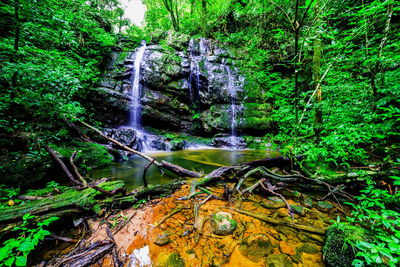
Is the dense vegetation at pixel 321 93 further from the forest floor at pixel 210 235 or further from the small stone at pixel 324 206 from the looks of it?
the forest floor at pixel 210 235

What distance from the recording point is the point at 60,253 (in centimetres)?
152

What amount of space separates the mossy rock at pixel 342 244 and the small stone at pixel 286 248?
0.89 feet

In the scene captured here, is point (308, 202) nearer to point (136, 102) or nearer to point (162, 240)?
point (162, 240)

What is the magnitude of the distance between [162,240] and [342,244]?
1768 millimetres

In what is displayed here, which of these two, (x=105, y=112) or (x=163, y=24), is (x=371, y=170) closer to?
(x=105, y=112)

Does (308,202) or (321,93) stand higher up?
(321,93)

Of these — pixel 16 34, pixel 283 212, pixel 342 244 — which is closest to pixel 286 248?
pixel 342 244

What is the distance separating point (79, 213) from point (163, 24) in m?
21.8

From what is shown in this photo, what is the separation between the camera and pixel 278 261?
4.81 ft

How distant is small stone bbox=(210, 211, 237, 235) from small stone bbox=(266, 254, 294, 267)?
0.46 metres

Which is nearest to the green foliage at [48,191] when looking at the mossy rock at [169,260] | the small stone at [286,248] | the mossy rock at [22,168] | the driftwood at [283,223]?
the mossy rock at [22,168]

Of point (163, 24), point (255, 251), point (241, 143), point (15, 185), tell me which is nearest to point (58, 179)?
point (15, 185)

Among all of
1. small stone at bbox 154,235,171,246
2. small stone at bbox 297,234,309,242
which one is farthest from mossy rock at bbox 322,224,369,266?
small stone at bbox 154,235,171,246

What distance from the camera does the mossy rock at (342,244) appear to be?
4.20ft
